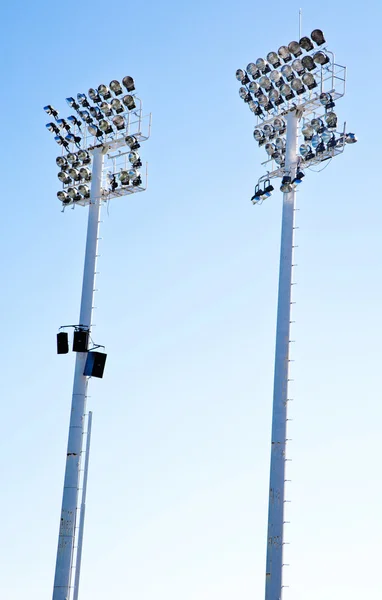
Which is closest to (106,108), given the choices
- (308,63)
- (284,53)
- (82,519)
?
(284,53)

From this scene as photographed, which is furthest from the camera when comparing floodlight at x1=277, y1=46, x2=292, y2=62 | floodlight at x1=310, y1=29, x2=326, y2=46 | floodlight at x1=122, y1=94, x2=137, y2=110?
floodlight at x1=122, y1=94, x2=137, y2=110

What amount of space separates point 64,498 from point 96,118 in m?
13.5

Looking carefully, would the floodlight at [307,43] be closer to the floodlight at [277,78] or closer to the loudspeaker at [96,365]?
the floodlight at [277,78]

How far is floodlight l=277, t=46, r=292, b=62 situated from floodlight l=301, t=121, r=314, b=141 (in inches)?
97.2

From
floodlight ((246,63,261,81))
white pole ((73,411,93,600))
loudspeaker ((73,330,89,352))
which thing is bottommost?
white pole ((73,411,93,600))

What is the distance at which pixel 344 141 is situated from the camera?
120 ft

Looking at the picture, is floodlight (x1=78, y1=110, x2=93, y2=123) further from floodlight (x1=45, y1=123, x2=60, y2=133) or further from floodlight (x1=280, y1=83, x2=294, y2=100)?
floodlight (x1=280, y1=83, x2=294, y2=100)

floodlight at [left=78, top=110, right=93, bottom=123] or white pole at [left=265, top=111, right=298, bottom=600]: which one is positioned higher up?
floodlight at [left=78, top=110, right=93, bottom=123]

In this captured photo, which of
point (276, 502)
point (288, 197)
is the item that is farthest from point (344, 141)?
point (276, 502)

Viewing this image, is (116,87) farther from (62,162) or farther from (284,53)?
(284,53)

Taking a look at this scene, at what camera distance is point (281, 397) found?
115 ft

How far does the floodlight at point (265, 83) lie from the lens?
3925 centimetres

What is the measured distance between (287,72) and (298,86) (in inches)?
27.2

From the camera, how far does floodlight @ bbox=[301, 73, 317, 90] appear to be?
3791cm
